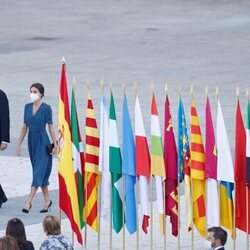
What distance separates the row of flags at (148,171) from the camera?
16484 mm

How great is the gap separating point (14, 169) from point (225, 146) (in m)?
6.53

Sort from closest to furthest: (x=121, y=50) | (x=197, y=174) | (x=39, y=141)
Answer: (x=197, y=174)
(x=39, y=141)
(x=121, y=50)

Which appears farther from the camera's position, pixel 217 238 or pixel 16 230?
pixel 217 238

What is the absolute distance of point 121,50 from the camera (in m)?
34.2

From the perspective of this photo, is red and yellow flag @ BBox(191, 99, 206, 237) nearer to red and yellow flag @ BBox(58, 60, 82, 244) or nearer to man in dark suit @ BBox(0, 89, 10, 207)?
red and yellow flag @ BBox(58, 60, 82, 244)

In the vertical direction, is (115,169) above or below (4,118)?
below

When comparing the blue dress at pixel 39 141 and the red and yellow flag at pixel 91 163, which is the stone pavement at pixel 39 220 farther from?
the red and yellow flag at pixel 91 163

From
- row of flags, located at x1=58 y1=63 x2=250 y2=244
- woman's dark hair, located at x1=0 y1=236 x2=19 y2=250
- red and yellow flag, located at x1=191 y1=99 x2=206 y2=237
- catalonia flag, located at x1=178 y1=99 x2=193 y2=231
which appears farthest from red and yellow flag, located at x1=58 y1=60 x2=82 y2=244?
woman's dark hair, located at x1=0 y1=236 x2=19 y2=250

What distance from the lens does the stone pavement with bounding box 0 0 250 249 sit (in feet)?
91.3

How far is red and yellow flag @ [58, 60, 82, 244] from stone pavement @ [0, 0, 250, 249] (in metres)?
3.48

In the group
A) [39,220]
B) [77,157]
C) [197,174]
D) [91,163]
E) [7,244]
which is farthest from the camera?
[39,220]

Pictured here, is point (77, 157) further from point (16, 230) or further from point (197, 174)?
point (16, 230)

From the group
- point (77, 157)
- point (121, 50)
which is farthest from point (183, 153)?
point (121, 50)

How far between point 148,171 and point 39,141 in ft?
10.2
